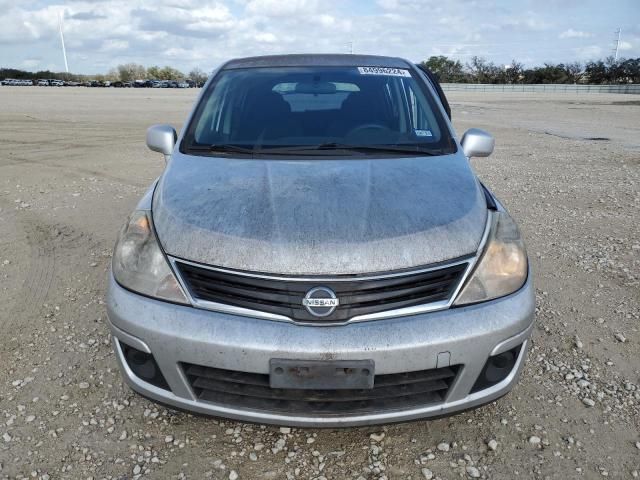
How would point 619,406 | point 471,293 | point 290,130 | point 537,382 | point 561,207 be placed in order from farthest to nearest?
point 561,207
point 290,130
point 537,382
point 619,406
point 471,293

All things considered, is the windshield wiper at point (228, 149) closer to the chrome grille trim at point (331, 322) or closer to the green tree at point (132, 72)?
the chrome grille trim at point (331, 322)

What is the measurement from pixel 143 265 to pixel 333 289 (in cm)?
78

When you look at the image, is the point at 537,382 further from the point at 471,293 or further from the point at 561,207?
the point at 561,207

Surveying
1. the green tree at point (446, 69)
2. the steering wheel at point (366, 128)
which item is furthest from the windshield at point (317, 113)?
the green tree at point (446, 69)

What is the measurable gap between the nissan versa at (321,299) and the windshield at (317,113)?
0.51 m

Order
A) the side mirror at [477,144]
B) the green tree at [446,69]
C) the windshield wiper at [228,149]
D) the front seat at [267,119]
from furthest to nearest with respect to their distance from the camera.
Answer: the green tree at [446,69] → the side mirror at [477,144] → the front seat at [267,119] → the windshield wiper at [228,149]

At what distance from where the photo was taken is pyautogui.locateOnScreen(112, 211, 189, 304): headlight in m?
1.93

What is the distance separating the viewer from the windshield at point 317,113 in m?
2.78

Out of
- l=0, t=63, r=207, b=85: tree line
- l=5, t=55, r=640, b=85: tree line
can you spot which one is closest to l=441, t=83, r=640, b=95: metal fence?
l=5, t=55, r=640, b=85: tree line

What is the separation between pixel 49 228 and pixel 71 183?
216 centimetres

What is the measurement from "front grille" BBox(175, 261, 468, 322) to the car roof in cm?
192

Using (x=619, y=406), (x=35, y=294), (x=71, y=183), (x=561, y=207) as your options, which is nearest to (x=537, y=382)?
(x=619, y=406)

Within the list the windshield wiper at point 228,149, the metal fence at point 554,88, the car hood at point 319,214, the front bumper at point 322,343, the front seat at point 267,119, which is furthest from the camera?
the metal fence at point 554,88

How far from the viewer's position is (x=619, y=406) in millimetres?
2416
